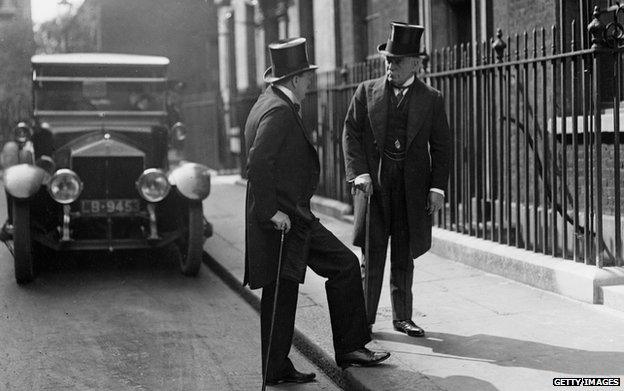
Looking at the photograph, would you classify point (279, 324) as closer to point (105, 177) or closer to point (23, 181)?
point (23, 181)

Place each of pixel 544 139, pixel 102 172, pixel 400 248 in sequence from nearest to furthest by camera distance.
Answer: pixel 400 248 < pixel 544 139 < pixel 102 172

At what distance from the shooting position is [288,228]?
5.02 m

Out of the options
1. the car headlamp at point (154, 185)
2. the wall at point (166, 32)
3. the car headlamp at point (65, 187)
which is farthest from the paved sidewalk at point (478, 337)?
the wall at point (166, 32)

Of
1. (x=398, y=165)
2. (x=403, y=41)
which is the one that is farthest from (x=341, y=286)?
(x=403, y=41)

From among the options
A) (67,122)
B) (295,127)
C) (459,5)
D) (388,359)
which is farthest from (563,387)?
(459,5)

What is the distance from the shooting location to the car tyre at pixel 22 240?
329 inches

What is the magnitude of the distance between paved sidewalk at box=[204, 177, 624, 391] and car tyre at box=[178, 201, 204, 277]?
618mm

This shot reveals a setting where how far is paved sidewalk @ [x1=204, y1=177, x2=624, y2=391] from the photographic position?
504cm

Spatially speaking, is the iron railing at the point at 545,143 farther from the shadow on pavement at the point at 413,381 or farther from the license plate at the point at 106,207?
the license plate at the point at 106,207

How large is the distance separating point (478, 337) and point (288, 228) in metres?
1.65

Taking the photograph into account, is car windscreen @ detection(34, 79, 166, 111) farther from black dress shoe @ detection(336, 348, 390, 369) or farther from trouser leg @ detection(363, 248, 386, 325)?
black dress shoe @ detection(336, 348, 390, 369)

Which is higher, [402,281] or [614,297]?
[402,281]

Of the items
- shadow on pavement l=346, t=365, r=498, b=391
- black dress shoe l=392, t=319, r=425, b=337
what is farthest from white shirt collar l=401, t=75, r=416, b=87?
shadow on pavement l=346, t=365, r=498, b=391

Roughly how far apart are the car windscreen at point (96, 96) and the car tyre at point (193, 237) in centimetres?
199
